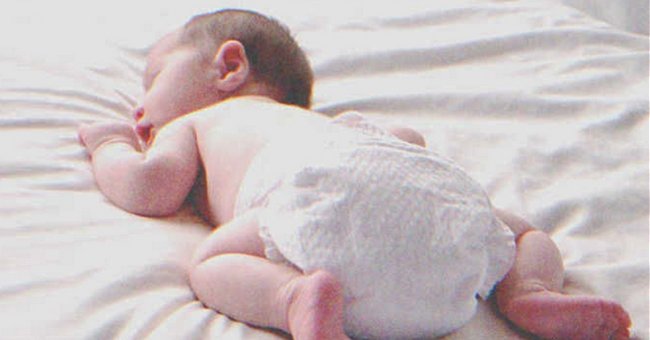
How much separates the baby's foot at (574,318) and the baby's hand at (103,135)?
0.52m

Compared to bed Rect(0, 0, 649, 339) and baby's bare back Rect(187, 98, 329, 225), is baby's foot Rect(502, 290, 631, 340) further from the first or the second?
baby's bare back Rect(187, 98, 329, 225)

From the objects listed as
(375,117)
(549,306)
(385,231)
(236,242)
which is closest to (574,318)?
(549,306)

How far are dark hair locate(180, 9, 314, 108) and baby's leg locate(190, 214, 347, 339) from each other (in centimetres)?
43

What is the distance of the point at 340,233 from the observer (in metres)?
0.82

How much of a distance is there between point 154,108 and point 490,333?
1.86ft

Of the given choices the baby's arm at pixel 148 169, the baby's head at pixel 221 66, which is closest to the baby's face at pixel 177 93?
the baby's head at pixel 221 66

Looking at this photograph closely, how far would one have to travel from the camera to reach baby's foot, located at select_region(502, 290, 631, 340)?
2.74ft

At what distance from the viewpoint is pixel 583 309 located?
83cm

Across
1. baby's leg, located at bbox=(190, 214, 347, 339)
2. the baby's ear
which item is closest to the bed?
baby's leg, located at bbox=(190, 214, 347, 339)

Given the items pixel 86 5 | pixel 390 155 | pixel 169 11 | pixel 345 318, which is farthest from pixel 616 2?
pixel 345 318

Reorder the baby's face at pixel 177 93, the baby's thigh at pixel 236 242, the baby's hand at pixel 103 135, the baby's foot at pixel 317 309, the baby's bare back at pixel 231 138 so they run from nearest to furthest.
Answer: the baby's foot at pixel 317 309, the baby's thigh at pixel 236 242, the baby's bare back at pixel 231 138, the baby's hand at pixel 103 135, the baby's face at pixel 177 93

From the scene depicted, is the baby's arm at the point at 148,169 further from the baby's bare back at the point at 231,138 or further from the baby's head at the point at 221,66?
the baby's head at the point at 221,66

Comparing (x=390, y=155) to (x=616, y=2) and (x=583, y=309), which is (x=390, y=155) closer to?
(x=583, y=309)

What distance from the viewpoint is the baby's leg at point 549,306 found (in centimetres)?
83
